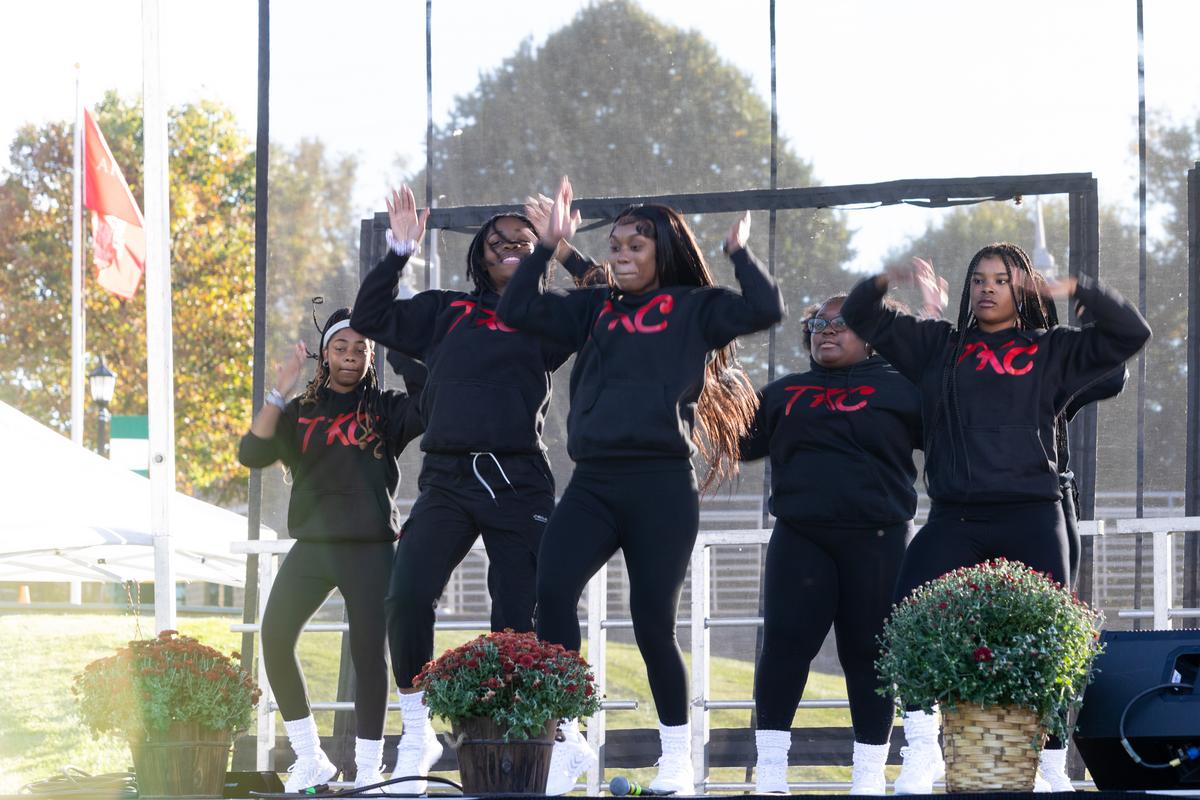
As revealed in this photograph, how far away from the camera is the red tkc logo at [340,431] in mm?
4668

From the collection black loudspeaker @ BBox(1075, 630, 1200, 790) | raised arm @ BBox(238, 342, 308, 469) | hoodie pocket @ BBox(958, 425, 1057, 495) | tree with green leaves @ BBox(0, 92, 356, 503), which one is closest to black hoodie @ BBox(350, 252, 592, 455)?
raised arm @ BBox(238, 342, 308, 469)

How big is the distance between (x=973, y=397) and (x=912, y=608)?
0.85 m

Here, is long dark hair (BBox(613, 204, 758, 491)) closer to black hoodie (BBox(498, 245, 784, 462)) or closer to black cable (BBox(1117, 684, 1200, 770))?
black hoodie (BBox(498, 245, 784, 462))

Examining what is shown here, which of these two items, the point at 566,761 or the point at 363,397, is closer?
the point at 566,761

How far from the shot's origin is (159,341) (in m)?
5.66

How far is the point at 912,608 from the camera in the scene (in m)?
3.41

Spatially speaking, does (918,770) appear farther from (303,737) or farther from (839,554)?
(303,737)

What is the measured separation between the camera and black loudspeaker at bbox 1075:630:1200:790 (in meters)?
3.28

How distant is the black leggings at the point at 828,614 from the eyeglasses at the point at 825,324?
0.61 m

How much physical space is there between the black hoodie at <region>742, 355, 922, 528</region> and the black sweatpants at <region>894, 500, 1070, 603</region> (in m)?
0.27

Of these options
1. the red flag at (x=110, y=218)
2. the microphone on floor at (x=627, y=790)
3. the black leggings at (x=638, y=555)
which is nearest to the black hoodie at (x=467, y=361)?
the black leggings at (x=638, y=555)

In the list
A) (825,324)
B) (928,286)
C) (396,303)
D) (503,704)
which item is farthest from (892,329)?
(503,704)

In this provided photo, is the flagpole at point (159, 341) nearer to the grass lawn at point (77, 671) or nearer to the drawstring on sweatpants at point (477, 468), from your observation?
the grass lawn at point (77, 671)

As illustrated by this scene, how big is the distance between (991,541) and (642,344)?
1.07 metres
